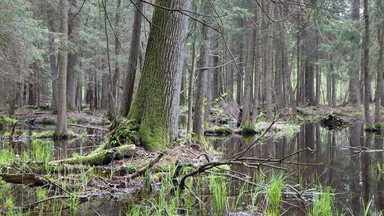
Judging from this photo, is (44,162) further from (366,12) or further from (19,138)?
(366,12)

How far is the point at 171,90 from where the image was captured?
21.9 feet

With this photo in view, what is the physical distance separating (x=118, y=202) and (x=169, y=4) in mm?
3821

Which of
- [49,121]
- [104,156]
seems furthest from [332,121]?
[104,156]

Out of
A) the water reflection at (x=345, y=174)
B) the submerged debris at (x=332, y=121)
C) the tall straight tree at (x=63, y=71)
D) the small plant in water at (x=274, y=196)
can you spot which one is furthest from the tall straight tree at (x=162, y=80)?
the submerged debris at (x=332, y=121)

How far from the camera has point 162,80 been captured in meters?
6.62

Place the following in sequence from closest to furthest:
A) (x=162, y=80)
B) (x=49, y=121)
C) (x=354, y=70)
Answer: (x=162, y=80) → (x=49, y=121) → (x=354, y=70)

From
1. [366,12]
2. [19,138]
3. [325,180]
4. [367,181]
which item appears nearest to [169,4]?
[325,180]

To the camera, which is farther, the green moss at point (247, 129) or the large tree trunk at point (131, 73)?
the green moss at point (247, 129)

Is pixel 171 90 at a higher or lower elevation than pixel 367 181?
higher

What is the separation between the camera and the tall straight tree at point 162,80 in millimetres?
6531

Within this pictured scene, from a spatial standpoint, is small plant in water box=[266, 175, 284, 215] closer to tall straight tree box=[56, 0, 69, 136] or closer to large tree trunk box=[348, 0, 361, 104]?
tall straight tree box=[56, 0, 69, 136]

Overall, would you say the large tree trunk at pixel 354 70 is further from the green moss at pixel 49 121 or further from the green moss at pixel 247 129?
the green moss at pixel 49 121

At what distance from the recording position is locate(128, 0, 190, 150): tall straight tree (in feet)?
21.4

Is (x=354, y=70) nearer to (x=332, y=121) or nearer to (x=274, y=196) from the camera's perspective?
(x=332, y=121)
